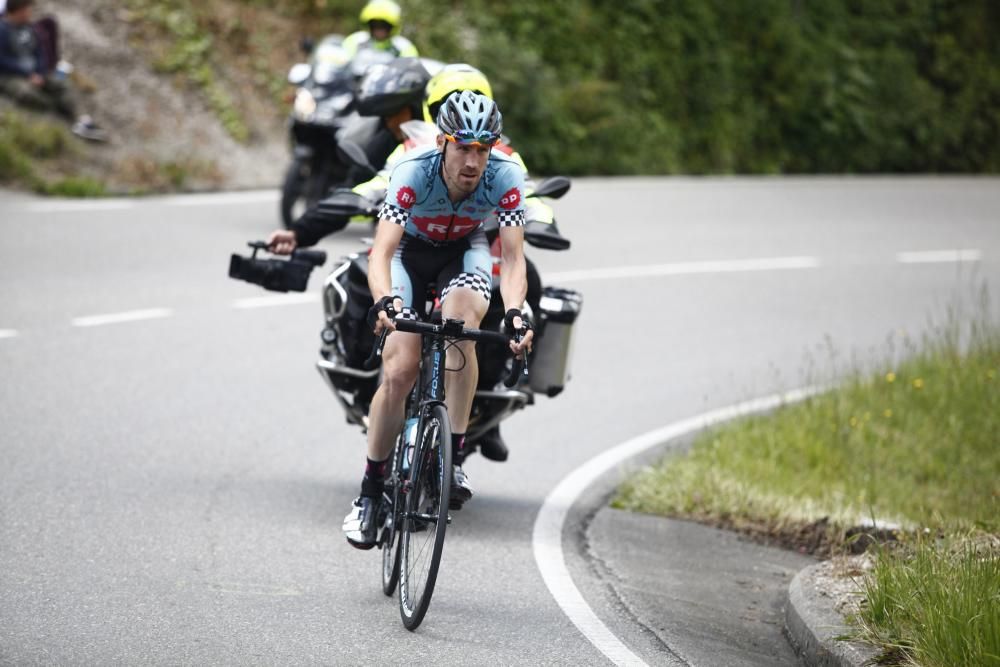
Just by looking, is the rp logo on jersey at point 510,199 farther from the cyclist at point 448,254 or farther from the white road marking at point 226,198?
the white road marking at point 226,198

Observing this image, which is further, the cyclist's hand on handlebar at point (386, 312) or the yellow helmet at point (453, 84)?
the yellow helmet at point (453, 84)

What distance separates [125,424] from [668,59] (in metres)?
20.2

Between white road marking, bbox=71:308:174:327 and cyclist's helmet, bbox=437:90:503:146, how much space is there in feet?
20.5

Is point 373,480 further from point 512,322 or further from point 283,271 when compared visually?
point 283,271

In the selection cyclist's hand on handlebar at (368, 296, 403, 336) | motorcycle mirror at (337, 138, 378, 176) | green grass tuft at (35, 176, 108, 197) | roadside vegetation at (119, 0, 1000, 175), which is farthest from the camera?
roadside vegetation at (119, 0, 1000, 175)

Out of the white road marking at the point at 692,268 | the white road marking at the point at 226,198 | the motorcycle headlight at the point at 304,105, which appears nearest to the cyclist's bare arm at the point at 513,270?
the white road marking at the point at 692,268

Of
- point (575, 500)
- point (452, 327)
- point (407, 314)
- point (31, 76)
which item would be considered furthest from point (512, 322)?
point (31, 76)

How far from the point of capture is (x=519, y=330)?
6199mm

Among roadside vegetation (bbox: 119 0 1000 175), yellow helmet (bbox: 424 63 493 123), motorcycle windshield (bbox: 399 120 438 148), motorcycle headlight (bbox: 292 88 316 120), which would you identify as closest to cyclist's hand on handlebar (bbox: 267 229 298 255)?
motorcycle windshield (bbox: 399 120 438 148)

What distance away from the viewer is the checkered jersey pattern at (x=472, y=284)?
6.68 m

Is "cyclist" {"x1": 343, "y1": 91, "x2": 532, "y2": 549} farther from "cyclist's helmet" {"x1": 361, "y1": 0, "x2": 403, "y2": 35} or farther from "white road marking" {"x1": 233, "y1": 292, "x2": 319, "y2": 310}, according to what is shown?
"cyclist's helmet" {"x1": 361, "y1": 0, "x2": 403, "y2": 35}

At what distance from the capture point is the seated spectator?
59.3ft

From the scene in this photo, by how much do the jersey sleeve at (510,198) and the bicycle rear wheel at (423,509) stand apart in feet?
2.85

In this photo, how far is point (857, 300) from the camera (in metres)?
15.9
